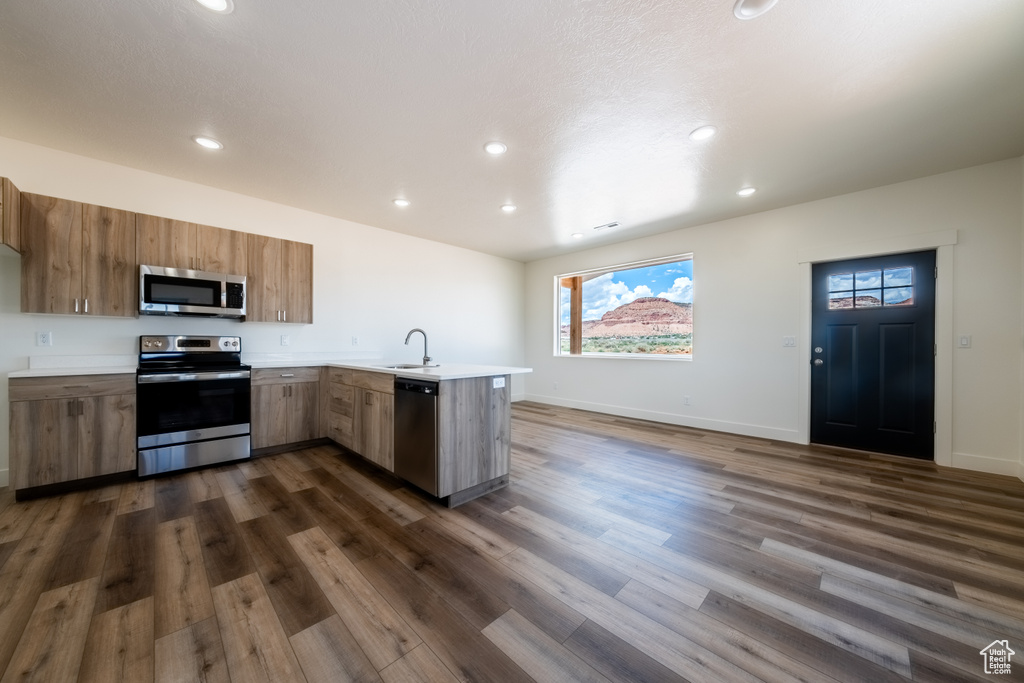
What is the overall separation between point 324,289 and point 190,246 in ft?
4.14

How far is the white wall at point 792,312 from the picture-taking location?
119 inches

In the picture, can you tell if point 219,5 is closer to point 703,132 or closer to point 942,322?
point 703,132

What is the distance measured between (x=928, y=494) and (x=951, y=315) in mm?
1712

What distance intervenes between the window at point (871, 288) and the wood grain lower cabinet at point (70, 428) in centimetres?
654

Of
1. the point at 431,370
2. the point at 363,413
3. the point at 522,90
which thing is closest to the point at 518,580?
the point at 431,370

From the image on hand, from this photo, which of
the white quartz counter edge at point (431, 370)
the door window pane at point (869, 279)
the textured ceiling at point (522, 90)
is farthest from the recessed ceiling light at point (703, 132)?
the door window pane at point (869, 279)

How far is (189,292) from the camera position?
316cm

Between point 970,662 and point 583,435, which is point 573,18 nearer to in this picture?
point 970,662

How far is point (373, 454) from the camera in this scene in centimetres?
306

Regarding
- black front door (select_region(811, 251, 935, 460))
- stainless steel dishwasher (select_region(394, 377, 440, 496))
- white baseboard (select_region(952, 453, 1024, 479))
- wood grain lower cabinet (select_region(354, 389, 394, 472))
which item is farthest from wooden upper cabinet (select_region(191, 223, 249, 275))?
white baseboard (select_region(952, 453, 1024, 479))

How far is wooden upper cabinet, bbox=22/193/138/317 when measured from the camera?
8.61 feet

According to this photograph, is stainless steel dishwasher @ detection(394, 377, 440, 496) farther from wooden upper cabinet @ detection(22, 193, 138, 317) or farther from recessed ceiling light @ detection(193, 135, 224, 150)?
wooden upper cabinet @ detection(22, 193, 138, 317)

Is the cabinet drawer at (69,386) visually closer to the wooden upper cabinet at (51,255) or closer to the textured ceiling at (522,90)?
the wooden upper cabinet at (51,255)

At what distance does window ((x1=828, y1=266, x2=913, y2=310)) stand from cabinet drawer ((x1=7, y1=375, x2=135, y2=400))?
21.5 ft
